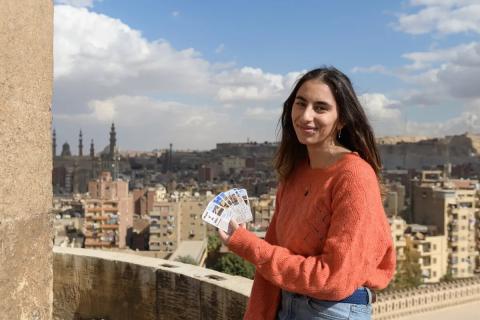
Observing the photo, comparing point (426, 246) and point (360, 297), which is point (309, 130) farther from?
point (426, 246)

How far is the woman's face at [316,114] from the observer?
128 cm

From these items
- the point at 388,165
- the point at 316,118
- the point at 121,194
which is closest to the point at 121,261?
the point at 316,118

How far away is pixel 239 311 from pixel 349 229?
1.37m

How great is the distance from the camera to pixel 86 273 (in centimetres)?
308

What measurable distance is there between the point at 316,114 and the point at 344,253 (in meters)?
0.31

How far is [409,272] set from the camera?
23.8 metres

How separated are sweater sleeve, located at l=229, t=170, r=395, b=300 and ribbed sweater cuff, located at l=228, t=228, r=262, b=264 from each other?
0.7 inches

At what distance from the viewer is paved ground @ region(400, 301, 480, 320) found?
18312 millimetres

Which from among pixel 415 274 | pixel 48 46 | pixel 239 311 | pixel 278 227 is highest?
pixel 48 46

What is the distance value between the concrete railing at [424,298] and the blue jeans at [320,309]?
15667 mm

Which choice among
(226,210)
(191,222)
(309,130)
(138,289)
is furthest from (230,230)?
(191,222)

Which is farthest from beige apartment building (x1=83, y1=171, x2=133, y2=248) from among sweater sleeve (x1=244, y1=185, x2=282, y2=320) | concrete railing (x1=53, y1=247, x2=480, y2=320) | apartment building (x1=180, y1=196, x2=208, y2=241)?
sweater sleeve (x1=244, y1=185, x2=282, y2=320)

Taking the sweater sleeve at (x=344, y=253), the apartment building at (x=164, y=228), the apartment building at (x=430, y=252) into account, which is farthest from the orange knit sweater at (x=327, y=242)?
the apartment building at (x=164, y=228)

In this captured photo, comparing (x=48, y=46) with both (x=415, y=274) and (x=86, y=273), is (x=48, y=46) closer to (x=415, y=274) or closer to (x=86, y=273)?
(x=86, y=273)
